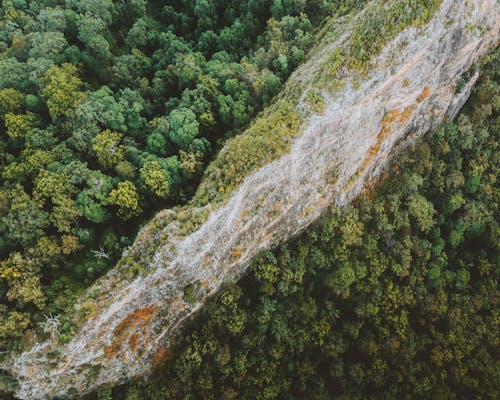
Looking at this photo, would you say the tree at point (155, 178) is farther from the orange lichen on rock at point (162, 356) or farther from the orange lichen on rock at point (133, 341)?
the orange lichen on rock at point (162, 356)

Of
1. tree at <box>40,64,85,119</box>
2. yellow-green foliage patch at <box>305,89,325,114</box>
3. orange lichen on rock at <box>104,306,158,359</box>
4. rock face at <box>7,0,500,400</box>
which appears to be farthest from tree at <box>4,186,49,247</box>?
yellow-green foliage patch at <box>305,89,325,114</box>

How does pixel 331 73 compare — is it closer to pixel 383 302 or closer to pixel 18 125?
pixel 383 302

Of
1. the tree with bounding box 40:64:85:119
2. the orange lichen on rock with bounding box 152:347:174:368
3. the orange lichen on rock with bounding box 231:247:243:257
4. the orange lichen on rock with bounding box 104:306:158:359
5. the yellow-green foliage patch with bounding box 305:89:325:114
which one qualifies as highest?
the tree with bounding box 40:64:85:119

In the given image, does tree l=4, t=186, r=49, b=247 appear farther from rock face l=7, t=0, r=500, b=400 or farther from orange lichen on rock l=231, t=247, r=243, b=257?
orange lichen on rock l=231, t=247, r=243, b=257

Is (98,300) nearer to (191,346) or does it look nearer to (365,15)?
(191,346)

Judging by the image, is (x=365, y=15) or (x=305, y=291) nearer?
(x=365, y=15)

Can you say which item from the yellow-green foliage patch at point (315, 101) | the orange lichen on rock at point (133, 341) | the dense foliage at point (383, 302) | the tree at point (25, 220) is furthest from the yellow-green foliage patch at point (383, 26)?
the orange lichen on rock at point (133, 341)

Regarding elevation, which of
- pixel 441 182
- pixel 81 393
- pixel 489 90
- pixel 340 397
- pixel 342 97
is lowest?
pixel 340 397

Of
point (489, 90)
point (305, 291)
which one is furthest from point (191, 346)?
point (489, 90)
